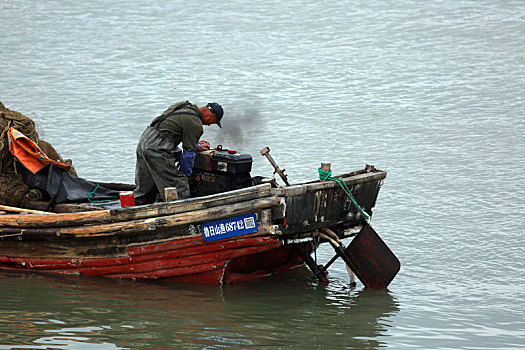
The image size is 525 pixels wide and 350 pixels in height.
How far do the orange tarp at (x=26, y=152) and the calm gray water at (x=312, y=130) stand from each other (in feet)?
4.00

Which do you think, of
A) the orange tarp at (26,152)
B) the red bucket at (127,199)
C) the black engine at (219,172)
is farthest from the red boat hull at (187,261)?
the orange tarp at (26,152)

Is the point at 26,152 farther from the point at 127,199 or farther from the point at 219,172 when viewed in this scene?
the point at 219,172

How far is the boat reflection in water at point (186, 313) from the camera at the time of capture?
6.74 metres

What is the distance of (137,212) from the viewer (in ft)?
25.0

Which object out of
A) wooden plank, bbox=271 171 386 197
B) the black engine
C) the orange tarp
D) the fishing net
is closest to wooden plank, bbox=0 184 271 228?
wooden plank, bbox=271 171 386 197

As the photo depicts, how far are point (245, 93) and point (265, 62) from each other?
2378mm

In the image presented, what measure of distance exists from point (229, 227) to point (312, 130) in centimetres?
858

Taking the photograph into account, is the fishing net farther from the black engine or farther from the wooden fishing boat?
the black engine

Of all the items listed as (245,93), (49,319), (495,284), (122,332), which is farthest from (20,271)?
(245,93)

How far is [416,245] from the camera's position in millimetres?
9859

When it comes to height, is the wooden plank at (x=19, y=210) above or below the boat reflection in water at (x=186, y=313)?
above

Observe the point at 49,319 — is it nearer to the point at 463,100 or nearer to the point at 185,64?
the point at 463,100

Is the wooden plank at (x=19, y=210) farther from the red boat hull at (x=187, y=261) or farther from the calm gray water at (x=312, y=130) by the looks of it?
the calm gray water at (x=312, y=130)

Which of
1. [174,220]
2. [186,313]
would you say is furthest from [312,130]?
[186,313]
